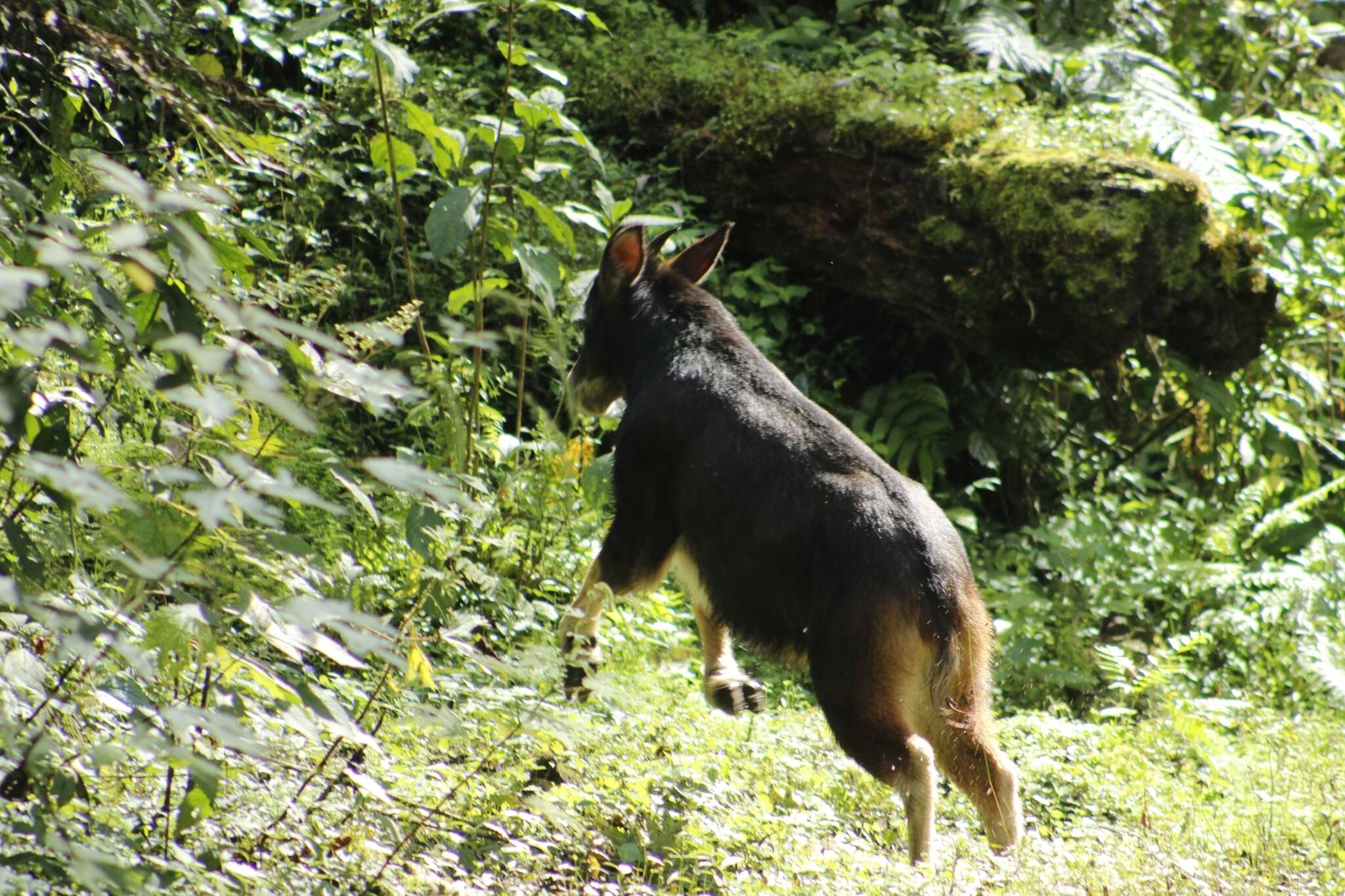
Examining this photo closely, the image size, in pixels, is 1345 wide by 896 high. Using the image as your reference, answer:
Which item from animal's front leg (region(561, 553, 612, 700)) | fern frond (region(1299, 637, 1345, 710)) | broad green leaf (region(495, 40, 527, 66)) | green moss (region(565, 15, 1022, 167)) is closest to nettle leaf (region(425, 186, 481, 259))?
broad green leaf (region(495, 40, 527, 66))

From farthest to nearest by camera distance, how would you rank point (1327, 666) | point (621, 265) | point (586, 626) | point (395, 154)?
point (1327, 666), point (621, 265), point (586, 626), point (395, 154)

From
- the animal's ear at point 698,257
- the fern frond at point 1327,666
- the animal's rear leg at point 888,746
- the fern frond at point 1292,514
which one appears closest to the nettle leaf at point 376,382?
the animal's rear leg at point 888,746

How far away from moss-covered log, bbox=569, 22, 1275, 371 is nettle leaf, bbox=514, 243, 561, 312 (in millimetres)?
3772

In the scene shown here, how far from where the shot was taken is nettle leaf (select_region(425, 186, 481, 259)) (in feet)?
14.9

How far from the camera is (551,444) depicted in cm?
468

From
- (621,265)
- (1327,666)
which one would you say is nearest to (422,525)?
(621,265)

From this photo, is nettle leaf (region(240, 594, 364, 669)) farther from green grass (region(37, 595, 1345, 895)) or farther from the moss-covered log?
the moss-covered log

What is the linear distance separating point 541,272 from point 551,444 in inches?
25.8

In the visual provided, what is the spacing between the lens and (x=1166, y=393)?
9.51m

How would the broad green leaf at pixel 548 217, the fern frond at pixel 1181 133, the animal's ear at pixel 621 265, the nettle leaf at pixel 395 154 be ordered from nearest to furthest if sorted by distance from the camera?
1. the broad green leaf at pixel 548 217
2. the nettle leaf at pixel 395 154
3. the animal's ear at pixel 621 265
4. the fern frond at pixel 1181 133

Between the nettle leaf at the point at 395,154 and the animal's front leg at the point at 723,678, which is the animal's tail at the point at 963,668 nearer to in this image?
the animal's front leg at the point at 723,678

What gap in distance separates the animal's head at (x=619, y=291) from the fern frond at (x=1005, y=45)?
4.40 meters

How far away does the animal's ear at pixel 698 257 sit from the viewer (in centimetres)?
586

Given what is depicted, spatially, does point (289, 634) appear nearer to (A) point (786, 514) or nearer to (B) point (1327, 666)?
(A) point (786, 514)
